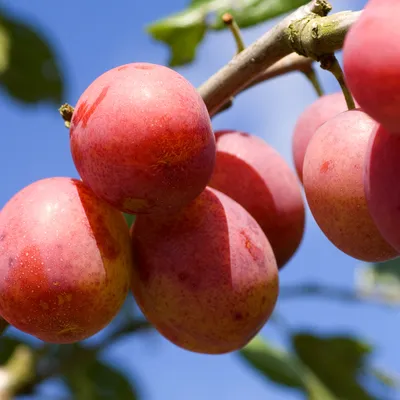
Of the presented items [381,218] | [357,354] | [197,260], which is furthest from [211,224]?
[357,354]

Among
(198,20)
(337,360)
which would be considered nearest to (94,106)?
(198,20)

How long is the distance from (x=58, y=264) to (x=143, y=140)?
0.62 feet

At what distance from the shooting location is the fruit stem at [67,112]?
3.46 ft

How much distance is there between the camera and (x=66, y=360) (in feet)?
6.57

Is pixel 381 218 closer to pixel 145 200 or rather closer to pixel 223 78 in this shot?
pixel 145 200

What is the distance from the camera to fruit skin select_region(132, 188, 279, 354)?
100 cm

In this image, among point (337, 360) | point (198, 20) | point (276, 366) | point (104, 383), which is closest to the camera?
point (198, 20)

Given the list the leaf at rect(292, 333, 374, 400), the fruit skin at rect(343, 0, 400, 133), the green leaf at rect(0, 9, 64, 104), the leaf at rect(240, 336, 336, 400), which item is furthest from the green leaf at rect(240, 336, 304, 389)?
the green leaf at rect(0, 9, 64, 104)

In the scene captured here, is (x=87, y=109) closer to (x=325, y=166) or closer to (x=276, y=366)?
(x=325, y=166)

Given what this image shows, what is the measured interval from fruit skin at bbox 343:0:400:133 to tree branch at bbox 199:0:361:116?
5.0 inches

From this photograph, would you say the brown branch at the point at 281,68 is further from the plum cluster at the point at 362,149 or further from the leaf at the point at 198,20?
the leaf at the point at 198,20

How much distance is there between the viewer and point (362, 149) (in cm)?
90

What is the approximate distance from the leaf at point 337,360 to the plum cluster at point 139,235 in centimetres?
122

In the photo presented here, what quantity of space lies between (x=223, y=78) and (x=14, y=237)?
1.23 ft
